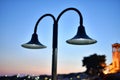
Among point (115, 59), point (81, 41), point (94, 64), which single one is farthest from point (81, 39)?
point (115, 59)

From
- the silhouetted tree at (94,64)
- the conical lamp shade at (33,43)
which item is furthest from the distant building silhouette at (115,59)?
the conical lamp shade at (33,43)

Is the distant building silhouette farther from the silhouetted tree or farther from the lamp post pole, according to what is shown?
the lamp post pole

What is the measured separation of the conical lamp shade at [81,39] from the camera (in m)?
6.01

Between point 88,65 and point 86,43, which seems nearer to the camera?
point 86,43

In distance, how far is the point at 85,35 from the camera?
238 inches

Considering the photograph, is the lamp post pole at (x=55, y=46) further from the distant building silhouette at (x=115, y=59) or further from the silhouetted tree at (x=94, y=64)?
the distant building silhouette at (x=115, y=59)

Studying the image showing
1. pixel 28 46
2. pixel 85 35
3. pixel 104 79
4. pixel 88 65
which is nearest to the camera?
pixel 85 35

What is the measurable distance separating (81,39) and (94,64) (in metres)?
58.5

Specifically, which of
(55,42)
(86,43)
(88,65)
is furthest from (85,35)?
(88,65)

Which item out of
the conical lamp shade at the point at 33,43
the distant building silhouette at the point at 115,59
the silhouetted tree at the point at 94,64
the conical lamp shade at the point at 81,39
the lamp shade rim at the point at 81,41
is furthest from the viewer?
the distant building silhouette at the point at 115,59

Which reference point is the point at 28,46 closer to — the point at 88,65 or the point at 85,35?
the point at 85,35

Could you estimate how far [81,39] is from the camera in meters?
6.08

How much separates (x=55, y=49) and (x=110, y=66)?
77.9m

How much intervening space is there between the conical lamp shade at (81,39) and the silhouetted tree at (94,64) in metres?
57.4
